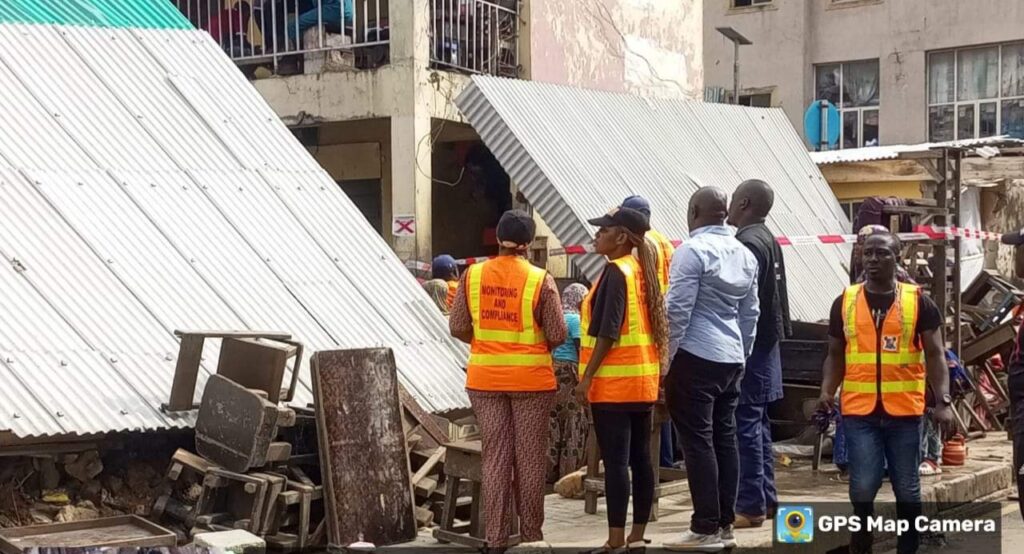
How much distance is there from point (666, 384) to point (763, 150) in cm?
859

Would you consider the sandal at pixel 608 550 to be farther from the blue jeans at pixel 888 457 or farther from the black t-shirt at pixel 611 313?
the blue jeans at pixel 888 457

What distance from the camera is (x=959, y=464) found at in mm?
10062

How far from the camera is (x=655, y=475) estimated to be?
7.51 meters

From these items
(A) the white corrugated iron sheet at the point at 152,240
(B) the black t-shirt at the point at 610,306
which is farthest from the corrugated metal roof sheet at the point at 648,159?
(B) the black t-shirt at the point at 610,306

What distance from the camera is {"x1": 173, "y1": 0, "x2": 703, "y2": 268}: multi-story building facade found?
15156 mm

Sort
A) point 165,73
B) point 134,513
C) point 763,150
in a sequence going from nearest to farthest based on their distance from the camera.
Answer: point 134,513, point 165,73, point 763,150

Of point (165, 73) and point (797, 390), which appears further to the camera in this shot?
point (797, 390)

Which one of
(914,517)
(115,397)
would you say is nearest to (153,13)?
(115,397)

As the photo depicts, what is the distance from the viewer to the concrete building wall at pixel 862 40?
2770 cm

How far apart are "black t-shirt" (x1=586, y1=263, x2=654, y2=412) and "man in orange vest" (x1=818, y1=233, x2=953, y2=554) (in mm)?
1150

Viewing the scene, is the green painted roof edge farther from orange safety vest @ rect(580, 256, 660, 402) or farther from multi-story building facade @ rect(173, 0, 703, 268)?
orange safety vest @ rect(580, 256, 660, 402)

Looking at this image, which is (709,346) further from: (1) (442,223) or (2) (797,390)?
(1) (442,223)

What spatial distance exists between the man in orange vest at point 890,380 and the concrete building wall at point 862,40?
22.6 metres

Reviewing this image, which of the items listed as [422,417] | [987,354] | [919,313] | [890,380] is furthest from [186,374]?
[987,354]
